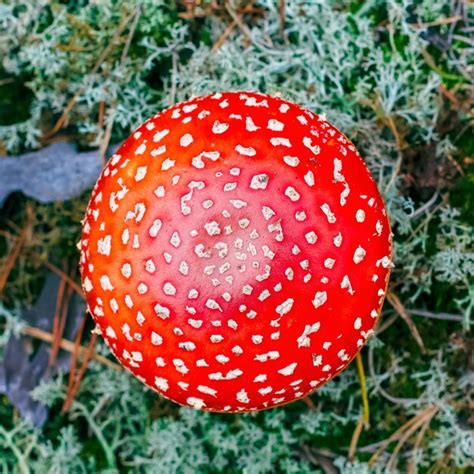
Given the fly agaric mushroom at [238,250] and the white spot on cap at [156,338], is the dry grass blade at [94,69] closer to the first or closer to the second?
the fly agaric mushroom at [238,250]

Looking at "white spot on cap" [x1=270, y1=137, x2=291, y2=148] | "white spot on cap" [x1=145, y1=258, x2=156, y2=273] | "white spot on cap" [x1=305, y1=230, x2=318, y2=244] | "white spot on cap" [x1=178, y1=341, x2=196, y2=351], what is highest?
"white spot on cap" [x1=270, y1=137, x2=291, y2=148]

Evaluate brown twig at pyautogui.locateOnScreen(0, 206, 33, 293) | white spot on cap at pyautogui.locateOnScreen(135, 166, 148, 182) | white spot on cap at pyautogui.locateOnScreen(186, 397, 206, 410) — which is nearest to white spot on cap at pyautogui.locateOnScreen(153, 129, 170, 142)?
white spot on cap at pyautogui.locateOnScreen(135, 166, 148, 182)

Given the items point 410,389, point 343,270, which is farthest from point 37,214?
point 410,389

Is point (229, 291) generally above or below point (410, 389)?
above

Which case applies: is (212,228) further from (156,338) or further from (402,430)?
(402,430)

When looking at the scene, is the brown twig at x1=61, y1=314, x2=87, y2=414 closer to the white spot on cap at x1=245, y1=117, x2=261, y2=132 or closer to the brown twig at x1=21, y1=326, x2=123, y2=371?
the brown twig at x1=21, y1=326, x2=123, y2=371

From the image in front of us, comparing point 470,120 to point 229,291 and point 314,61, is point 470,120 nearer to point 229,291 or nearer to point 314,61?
point 314,61
